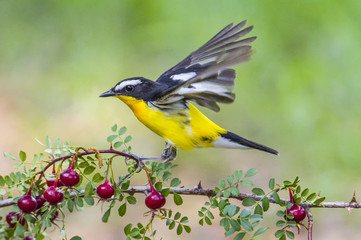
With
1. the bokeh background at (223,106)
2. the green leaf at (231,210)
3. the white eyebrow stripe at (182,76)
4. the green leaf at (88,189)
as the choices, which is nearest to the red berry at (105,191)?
the green leaf at (88,189)

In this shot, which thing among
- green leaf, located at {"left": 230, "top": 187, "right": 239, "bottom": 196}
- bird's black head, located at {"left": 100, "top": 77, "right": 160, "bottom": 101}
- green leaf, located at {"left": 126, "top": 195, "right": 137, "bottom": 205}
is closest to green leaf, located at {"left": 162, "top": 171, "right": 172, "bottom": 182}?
green leaf, located at {"left": 126, "top": 195, "right": 137, "bottom": 205}

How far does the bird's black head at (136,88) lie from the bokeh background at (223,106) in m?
2.08

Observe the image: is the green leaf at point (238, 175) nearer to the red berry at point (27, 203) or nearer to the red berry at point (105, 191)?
the red berry at point (105, 191)

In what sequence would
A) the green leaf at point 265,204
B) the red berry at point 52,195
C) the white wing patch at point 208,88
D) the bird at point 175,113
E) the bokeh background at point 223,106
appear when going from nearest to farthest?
the red berry at point 52,195, the green leaf at point 265,204, the white wing patch at point 208,88, the bird at point 175,113, the bokeh background at point 223,106

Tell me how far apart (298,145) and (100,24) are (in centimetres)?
300

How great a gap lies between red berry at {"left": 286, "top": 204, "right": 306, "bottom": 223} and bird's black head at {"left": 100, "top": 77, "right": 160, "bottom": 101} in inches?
44.1

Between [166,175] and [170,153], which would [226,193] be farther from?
[170,153]

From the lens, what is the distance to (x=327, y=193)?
473 cm

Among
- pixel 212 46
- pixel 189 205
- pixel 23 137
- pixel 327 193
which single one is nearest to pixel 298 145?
pixel 327 193

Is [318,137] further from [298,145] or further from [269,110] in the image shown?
[269,110]

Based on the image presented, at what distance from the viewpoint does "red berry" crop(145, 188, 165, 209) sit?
2141 mm

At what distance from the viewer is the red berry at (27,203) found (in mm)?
2018

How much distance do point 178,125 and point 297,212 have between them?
0.99 m

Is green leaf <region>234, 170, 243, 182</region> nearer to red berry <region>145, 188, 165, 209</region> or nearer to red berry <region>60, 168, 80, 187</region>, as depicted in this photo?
red berry <region>145, 188, 165, 209</region>
